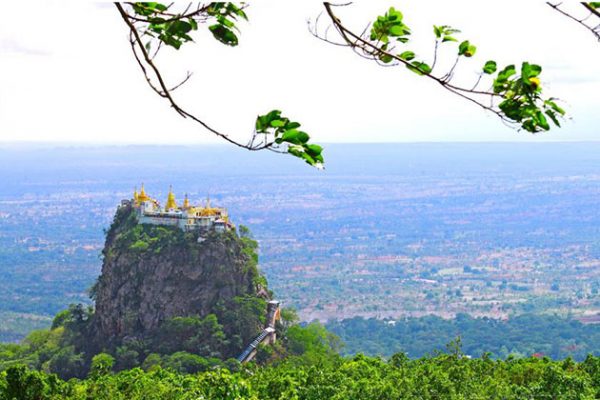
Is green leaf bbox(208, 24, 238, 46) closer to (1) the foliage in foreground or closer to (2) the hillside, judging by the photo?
(1) the foliage in foreground

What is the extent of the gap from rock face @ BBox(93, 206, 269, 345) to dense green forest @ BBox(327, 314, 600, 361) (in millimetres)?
26884

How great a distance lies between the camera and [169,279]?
32.0 m

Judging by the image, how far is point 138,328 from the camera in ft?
104

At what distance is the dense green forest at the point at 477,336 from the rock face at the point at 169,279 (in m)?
26.9

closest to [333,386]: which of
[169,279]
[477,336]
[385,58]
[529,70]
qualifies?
[385,58]

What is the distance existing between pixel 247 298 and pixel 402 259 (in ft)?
290

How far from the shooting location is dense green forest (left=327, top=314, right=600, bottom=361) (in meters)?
59.4

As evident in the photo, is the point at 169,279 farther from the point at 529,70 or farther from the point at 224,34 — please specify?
the point at 529,70

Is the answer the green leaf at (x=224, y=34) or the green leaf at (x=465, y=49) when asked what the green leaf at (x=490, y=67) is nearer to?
the green leaf at (x=465, y=49)

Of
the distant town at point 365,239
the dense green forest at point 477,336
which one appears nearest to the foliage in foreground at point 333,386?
the distant town at point 365,239

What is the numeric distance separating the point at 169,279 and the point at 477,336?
3589 centimetres

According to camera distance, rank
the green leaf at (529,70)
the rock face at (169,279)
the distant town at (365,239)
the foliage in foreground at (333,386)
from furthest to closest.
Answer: the distant town at (365,239) → the rock face at (169,279) → the foliage in foreground at (333,386) → the green leaf at (529,70)

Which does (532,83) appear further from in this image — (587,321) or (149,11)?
(587,321)

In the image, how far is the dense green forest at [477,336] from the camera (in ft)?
195
